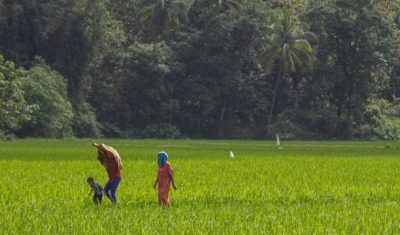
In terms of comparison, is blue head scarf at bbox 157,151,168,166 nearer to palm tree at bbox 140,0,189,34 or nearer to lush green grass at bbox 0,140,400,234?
lush green grass at bbox 0,140,400,234

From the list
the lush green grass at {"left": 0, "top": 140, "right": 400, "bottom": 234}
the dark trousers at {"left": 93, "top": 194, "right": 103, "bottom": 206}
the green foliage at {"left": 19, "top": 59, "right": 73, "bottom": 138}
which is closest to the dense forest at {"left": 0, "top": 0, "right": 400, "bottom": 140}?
the green foliage at {"left": 19, "top": 59, "right": 73, "bottom": 138}

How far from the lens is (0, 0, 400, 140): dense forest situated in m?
50.2

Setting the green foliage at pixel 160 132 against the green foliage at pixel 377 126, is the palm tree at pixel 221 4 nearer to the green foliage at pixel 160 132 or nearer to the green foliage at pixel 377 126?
the green foliage at pixel 160 132

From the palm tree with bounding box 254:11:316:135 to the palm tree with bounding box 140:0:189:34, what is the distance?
16.0 feet

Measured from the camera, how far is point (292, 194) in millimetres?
14242

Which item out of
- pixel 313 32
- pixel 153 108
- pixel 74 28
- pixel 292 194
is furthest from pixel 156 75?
pixel 292 194

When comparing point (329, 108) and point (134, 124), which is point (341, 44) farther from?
point (134, 124)

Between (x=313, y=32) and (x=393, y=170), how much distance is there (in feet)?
115

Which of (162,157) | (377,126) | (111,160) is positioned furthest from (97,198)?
(377,126)

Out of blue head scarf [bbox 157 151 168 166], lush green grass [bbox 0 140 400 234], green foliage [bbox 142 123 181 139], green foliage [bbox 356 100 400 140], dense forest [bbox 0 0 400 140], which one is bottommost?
lush green grass [bbox 0 140 400 234]

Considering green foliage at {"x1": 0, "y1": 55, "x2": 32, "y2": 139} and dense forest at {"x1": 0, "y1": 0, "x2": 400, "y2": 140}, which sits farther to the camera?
dense forest at {"x1": 0, "y1": 0, "x2": 400, "y2": 140}

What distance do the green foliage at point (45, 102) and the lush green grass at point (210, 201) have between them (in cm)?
2317

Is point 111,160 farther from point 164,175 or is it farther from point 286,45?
point 286,45

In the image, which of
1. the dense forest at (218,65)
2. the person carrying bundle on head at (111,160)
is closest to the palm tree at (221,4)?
the dense forest at (218,65)
